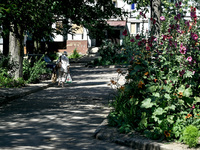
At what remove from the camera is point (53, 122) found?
10.7 metres

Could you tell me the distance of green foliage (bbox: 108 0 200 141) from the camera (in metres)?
8.17

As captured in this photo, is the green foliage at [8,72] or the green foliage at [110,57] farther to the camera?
the green foliage at [110,57]

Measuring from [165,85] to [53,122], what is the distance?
11.5 feet

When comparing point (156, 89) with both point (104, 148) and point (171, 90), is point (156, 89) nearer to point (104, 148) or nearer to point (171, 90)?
point (171, 90)

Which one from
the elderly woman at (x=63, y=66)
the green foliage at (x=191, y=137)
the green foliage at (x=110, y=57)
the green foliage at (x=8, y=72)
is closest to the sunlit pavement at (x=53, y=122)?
the green foliage at (x=191, y=137)

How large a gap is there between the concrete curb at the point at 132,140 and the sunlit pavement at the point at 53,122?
153 mm

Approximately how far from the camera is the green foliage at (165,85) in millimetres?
8172

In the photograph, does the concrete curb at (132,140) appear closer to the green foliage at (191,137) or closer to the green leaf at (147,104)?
the green foliage at (191,137)

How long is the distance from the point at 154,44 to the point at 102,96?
298 inches

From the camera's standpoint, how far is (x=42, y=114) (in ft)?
39.6

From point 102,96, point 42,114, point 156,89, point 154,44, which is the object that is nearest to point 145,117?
point 156,89

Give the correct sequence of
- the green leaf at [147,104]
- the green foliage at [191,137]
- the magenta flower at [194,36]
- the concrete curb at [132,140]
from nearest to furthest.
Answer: the green foliage at [191,137], the concrete curb at [132,140], the green leaf at [147,104], the magenta flower at [194,36]

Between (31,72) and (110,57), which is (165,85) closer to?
(31,72)

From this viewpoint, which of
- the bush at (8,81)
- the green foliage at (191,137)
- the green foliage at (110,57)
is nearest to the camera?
the green foliage at (191,137)
